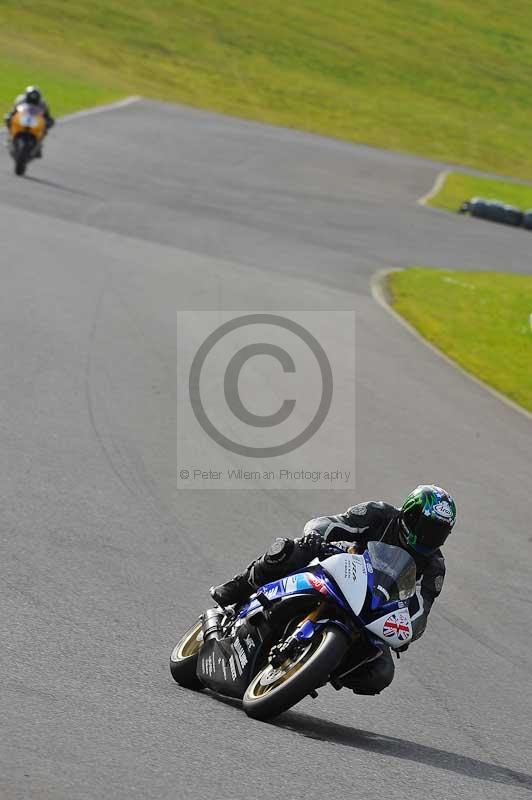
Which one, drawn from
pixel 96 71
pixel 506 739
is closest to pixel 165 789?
pixel 506 739

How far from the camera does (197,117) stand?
43938mm

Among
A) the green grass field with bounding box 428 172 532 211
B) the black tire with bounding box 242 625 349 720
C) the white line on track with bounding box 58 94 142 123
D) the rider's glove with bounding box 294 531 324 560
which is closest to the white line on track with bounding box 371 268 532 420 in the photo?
the rider's glove with bounding box 294 531 324 560

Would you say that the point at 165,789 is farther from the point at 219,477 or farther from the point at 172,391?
the point at 172,391

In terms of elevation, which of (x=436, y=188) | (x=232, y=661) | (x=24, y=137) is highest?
(x=232, y=661)

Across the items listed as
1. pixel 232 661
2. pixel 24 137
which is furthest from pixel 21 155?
pixel 232 661

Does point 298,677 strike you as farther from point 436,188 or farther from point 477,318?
point 436,188

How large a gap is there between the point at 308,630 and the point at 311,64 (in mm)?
57539

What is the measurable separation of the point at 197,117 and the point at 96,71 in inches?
341

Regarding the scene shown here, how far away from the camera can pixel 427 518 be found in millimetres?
6723

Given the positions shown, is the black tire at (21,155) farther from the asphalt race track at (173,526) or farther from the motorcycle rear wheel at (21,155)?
the asphalt race track at (173,526)

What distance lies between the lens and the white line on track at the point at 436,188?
114ft

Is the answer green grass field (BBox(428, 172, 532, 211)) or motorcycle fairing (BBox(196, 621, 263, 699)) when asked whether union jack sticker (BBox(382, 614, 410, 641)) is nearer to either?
motorcycle fairing (BBox(196, 621, 263, 699))

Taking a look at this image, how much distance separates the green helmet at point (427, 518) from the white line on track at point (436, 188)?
27.8 metres

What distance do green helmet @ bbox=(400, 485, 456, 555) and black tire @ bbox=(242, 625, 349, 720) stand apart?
30.3 inches
